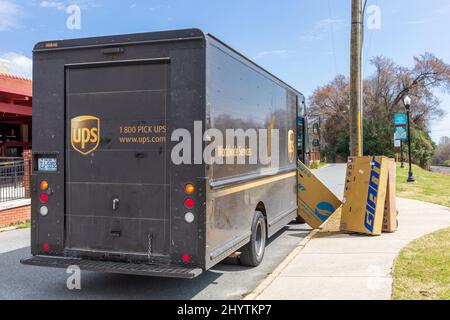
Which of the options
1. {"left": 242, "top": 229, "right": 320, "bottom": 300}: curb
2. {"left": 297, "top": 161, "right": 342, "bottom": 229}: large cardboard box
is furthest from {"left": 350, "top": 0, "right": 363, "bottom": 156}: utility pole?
{"left": 242, "top": 229, "right": 320, "bottom": 300}: curb

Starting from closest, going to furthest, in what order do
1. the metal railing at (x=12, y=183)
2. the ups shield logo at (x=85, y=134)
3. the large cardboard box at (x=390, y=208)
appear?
1. the ups shield logo at (x=85, y=134)
2. the large cardboard box at (x=390, y=208)
3. the metal railing at (x=12, y=183)

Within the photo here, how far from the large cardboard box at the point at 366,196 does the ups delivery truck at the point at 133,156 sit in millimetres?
3728

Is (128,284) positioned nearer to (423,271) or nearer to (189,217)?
(189,217)

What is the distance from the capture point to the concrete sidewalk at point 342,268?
210 inches

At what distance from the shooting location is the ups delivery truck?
5.12 meters

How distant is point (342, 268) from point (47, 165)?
4.29 metres

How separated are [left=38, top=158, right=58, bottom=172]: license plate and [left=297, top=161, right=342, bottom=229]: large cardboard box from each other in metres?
5.94

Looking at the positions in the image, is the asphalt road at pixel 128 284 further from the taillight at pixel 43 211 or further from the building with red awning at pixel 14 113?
the building with red awning at pixel 14 113

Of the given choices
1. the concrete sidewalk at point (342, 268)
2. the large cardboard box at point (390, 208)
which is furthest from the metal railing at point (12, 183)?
the large cardboard box at point (390, 208)

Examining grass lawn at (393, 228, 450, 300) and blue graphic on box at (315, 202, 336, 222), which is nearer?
grass lawn at (393, 228, 450, 300)

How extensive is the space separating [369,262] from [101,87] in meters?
4.57

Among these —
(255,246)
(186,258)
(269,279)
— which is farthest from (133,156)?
(255,246)

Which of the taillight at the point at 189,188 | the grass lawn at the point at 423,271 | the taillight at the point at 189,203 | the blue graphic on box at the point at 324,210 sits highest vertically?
the taillight at the point at 189,188

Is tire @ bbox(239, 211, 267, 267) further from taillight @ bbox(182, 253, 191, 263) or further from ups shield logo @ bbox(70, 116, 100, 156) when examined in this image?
ups shield logo @ bbox(70, 116, 100, 156)
